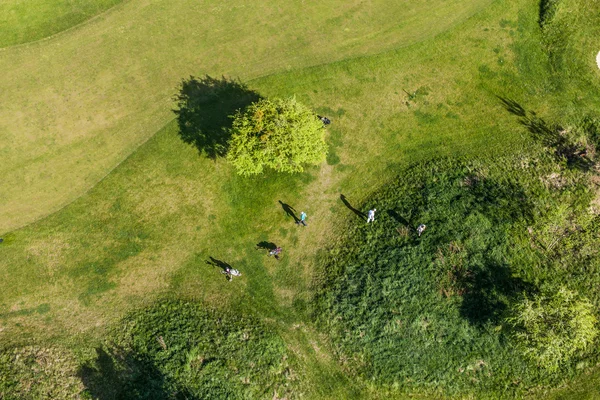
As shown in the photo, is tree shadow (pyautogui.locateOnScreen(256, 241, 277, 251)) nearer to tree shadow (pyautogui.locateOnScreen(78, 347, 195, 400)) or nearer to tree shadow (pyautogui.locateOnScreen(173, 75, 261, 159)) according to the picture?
tree shadow (pyautogui.locateOnScreen(173, 75, 261, 159))

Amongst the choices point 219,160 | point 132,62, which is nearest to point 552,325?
point 219,160

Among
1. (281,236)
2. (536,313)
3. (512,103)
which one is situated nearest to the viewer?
(536,313)

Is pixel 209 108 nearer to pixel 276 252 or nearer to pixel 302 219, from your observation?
pixel 302 219

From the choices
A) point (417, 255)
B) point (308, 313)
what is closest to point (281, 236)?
point (308, 313)

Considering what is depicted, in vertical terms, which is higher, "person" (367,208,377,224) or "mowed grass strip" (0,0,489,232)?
"mowed grass strip" (0,0,489,232)

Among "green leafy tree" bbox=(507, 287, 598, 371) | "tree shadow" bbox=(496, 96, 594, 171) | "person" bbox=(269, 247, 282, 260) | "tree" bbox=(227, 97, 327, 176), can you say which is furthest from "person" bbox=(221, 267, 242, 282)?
"tree shadow" bbox=(496, 96, 594, 171)

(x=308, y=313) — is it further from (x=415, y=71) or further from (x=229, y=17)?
(x=229, y=17)
